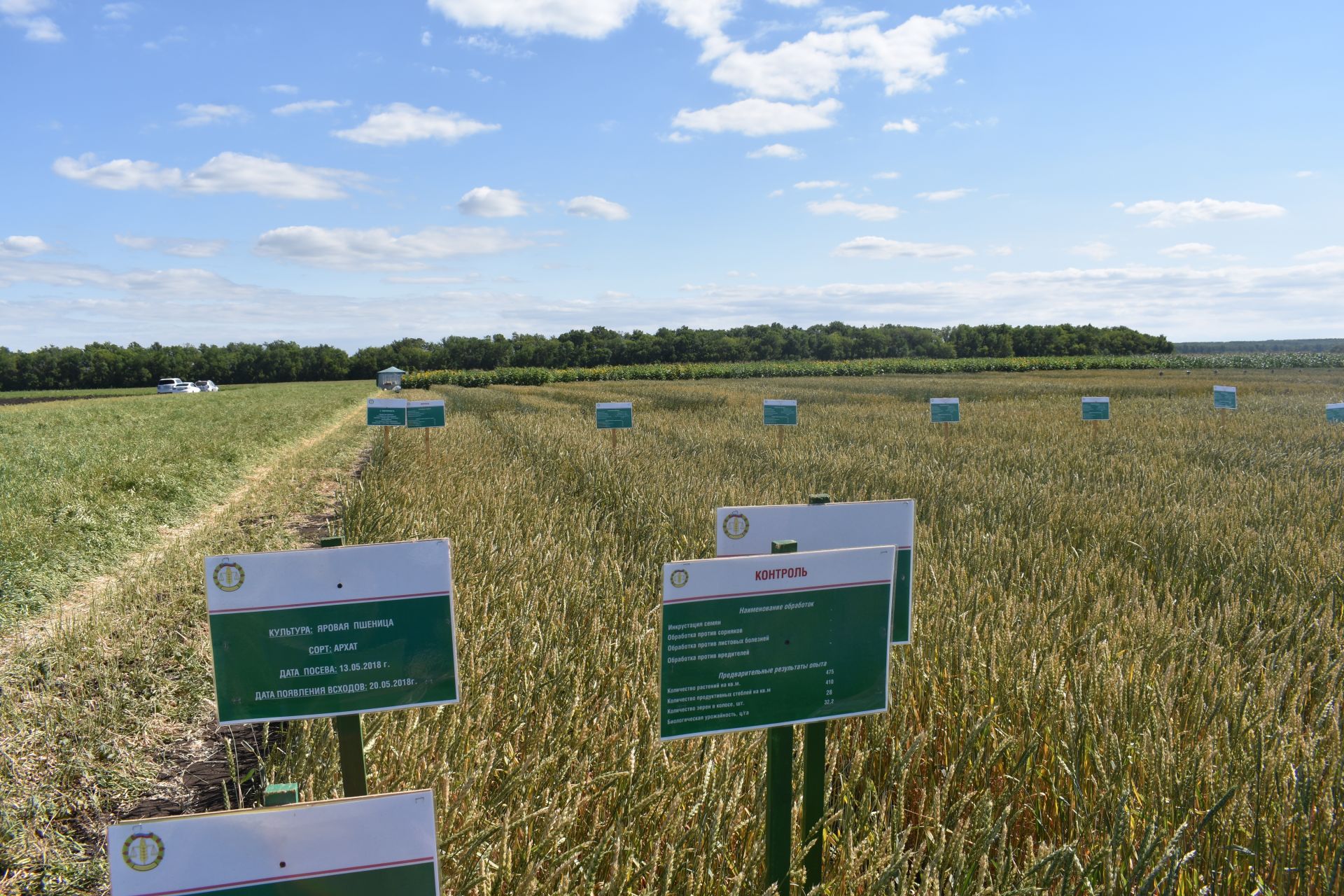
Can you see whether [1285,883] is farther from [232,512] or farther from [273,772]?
[232,512]

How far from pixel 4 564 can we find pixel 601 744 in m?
5.59

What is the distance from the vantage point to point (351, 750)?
1708 millimetres

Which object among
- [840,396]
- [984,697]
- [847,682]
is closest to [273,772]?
[847,682]

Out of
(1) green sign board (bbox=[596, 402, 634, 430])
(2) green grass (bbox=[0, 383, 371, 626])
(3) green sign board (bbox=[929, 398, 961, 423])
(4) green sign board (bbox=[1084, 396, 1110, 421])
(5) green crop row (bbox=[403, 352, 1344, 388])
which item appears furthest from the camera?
(5) green crop row (bbox=[403, 352, 1344, 388])

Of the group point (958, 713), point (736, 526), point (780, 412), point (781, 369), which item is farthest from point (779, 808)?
point (781, 369)

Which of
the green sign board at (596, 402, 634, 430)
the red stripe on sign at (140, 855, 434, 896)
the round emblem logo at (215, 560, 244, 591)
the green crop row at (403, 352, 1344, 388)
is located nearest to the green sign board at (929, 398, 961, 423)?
the green sign board at (596, 402, 634, 430)

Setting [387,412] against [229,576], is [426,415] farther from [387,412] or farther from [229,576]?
[229,576]

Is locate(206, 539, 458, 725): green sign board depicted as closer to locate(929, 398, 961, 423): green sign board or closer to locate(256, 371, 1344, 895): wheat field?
locate(256, 371, 1344, 895): wheat field

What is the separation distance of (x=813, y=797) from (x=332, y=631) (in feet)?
3.77

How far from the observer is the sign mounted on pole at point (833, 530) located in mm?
1987

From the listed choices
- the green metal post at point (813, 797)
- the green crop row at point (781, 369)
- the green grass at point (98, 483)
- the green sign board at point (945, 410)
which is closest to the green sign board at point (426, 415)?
the green grass at point (98, 483)

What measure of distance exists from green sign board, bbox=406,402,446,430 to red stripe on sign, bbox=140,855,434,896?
901cm

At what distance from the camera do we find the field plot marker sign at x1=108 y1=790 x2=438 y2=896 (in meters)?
1.07

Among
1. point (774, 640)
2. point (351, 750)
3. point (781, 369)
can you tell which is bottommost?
point (351, 750)
